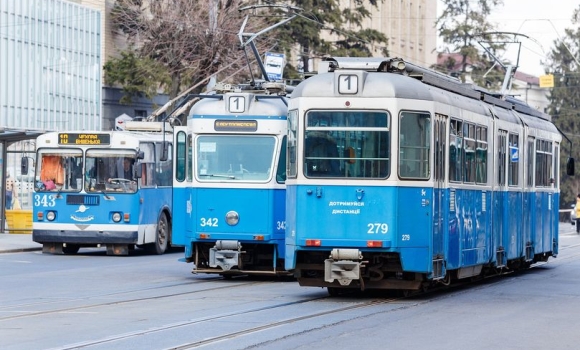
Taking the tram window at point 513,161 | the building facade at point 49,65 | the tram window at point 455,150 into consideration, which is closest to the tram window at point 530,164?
the tram window at point 513,161

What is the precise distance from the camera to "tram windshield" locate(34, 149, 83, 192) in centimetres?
3061

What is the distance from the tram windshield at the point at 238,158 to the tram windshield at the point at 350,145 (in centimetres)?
443

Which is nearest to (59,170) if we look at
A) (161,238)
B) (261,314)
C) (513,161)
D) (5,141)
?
(161,238)

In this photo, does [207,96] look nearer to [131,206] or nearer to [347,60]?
[347,60]

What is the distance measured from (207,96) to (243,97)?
61 centimetres

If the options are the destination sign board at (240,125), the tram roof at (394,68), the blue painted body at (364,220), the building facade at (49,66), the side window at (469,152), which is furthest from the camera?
the building facade at (49,66)

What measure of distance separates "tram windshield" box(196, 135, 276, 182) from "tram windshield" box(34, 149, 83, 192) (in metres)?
9.14

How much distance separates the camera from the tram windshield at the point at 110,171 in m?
30.6

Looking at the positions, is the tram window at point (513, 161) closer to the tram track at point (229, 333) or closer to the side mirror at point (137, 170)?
the tram track at point (229, 333)

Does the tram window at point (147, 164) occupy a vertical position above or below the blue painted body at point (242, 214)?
above

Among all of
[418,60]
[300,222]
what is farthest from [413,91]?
[418,60]

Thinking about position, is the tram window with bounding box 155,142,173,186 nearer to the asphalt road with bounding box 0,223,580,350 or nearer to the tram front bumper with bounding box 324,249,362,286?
the asphalt road with bounding box 0,223,580,350

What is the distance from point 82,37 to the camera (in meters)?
55.0

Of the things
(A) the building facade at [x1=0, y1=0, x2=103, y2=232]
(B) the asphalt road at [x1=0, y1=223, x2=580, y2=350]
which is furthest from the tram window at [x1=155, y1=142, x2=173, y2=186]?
→ (A) the building facade at [x1=0, y1=0, x2=103, y2=232]
